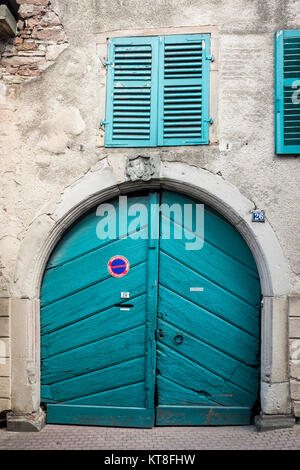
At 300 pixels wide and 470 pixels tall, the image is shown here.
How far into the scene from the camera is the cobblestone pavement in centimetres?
376

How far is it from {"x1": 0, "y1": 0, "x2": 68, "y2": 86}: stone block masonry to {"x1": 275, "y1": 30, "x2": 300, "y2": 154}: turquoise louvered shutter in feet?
6.55

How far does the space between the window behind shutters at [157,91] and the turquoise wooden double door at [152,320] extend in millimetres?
592

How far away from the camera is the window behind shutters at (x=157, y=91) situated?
423 cm

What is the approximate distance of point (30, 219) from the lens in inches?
169

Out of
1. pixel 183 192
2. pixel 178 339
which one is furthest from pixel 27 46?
pixel 178 339

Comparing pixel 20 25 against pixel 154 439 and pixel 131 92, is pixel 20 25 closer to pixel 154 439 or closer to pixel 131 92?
pixel 131 92

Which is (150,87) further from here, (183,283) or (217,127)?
(183,283)

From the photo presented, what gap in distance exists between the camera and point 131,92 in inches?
170

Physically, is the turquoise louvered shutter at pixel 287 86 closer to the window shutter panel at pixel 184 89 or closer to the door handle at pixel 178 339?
the window shutter panel at pixel 184 89

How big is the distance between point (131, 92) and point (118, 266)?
1.64m

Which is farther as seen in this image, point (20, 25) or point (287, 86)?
point (20, 25)

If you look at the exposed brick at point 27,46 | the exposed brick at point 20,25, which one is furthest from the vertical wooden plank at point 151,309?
the exposed brick at point 20,25

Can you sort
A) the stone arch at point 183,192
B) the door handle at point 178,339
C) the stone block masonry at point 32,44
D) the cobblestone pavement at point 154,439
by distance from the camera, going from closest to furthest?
the cobblestone pavement at point 154,439 → the stone arch at point 183,192 → the door handle at point 178,339 → the stone block masonry at point 32,44

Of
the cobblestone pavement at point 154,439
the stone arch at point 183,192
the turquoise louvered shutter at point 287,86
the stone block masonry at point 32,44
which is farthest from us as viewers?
the stone block masonry at point 32,44
